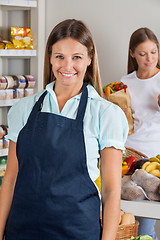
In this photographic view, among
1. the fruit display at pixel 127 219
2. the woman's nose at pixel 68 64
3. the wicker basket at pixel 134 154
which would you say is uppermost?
the woman's nose at pixel 68 64

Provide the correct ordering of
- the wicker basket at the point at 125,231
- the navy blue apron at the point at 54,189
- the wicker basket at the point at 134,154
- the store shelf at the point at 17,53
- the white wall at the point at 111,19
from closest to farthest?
1. the navy blue apron at the point at 54,189
2. the wicker basket at the point at 125,231
3. the wicker basket at the point at 134,154
4. the store shelf at the point at 17,53
5. the white wall at the point at 111,19

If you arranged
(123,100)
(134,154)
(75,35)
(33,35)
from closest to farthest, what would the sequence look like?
(75,35)
(134,154)
(123,100)
(33,35)

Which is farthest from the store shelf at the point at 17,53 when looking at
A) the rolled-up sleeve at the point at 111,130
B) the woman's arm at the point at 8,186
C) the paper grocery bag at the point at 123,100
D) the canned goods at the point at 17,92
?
the rolled-up sleeve at the point at 111,130

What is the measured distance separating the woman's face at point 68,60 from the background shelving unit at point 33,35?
1.98 m

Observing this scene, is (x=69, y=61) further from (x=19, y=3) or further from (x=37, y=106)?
(x=19, y=3)

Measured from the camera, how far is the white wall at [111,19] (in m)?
3.44

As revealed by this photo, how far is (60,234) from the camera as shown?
125 cm

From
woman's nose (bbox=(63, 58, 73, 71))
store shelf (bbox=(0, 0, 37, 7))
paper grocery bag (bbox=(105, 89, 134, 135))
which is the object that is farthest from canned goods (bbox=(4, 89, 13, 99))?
woman's nose (bbox=(63, 58, 73, 71))

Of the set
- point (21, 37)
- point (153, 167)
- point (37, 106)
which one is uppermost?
point (21, 37)

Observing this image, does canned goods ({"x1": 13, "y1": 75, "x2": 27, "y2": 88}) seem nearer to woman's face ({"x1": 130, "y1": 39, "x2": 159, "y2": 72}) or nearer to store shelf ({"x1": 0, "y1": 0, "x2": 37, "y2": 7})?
store shelf ({"x1": 0, "y1": 0, "x2": 37, "y2": 7})

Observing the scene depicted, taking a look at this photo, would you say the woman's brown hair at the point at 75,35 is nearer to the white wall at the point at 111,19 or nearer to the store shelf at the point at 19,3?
the store shelf at the point at 19,3

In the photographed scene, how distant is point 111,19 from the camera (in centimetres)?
353

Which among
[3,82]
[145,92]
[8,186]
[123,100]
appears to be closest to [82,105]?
[8,186]

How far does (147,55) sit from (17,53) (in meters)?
1.03
